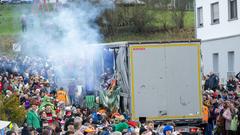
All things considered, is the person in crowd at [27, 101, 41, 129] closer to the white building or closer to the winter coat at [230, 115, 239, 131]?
the winter coat at [230, 115, 239, 131]

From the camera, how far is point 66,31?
118 ft

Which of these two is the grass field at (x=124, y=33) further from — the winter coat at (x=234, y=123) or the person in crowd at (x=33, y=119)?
the winter coat at (x=234, y=123)

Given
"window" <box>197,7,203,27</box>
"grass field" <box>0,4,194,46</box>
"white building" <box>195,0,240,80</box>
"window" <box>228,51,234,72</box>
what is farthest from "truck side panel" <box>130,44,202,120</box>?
"window" <box>197,7,203,27</box>

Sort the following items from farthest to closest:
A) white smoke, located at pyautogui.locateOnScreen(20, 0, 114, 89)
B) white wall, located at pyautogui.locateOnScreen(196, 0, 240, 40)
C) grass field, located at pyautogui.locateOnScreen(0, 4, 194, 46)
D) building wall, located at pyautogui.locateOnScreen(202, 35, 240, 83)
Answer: white wall, located at pyautogui.locateOnScreen(196, 0, 240, 40), building wall, located at pyautogui.locateOnScreen(202, 35, 240, 83), grass field, located at pyautogui.locateOnScreen(0, 4, 194, 46), white smoke, located at pyautogui.locateOnScreen(20, 0, 114, 89)

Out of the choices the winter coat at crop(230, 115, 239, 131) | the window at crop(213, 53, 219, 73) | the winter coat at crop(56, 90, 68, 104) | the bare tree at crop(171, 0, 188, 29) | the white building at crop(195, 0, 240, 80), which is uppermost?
the bare tree at crop(171, 0, 188, 29)

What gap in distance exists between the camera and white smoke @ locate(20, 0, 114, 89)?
34906 millimetres

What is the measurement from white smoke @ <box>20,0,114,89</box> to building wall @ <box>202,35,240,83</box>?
7750 millimetres

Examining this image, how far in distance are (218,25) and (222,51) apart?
1.82 m

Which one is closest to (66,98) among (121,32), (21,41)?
(21,41)

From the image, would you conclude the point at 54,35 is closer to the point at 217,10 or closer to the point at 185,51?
the point at 217,10

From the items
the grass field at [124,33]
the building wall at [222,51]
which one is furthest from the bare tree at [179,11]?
the building wall at [222,51]

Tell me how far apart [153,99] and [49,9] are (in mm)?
15918

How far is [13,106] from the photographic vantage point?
2153cm

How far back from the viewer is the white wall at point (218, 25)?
39.8 meters
